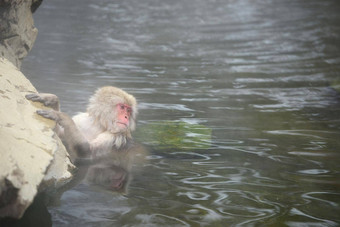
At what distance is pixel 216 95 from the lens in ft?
23.7

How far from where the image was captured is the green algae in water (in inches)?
205

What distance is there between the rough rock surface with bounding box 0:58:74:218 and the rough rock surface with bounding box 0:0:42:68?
497 mm

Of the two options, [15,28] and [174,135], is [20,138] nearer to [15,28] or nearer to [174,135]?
[15,28]

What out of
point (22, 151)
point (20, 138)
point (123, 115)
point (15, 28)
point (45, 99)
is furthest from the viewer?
point (15, 28)

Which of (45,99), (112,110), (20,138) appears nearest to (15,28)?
(45,99)

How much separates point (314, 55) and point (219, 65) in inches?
77.2

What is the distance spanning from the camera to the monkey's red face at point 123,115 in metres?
4.72

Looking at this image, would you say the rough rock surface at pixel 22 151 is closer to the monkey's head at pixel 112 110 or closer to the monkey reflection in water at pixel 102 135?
the monkey reflection in water at pixel 102 135

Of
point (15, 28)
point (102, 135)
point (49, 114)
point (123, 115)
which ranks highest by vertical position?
point (15, 28)

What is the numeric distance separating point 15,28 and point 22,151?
7.03 feet

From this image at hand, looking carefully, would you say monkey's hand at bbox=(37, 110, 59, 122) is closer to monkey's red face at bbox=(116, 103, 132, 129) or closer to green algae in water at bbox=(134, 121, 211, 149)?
monkey's red face at bbox=(116, 103, 132, 129)

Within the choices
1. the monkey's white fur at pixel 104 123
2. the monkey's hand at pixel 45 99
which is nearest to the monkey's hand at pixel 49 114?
the monkey's hand at pixel 45 99

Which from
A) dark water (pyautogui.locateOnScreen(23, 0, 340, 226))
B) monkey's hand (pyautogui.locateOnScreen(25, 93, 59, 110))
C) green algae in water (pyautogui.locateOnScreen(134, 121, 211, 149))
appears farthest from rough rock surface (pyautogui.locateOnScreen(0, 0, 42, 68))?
green algae in water (pyautogui.locateOnScreen(134, 121, 211, 149))

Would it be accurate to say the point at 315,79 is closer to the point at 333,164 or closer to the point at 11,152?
the point at 333,164
